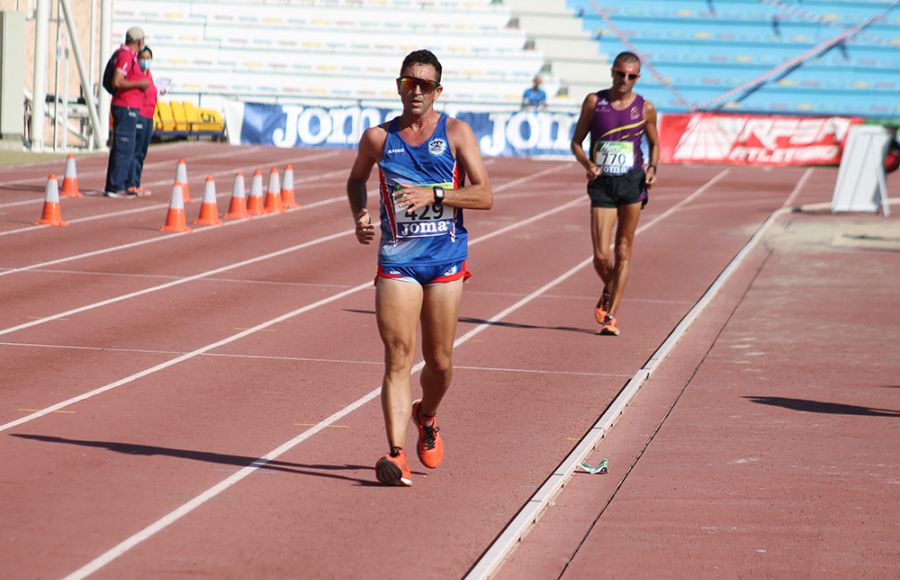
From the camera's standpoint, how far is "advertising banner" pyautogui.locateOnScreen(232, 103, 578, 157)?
39.6 m

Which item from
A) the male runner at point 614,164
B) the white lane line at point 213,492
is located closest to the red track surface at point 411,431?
the white lane line at point 213,492

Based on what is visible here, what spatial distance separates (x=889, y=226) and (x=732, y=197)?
18.0 feet

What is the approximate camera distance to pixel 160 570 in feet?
19.6

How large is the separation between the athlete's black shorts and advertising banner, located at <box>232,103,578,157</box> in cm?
2666

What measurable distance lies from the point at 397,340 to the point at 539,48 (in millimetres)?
42263

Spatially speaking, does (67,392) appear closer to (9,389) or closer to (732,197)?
(9,389)

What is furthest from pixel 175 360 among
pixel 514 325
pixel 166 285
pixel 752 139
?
pixel 752 139

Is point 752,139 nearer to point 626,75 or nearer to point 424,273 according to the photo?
point 626,75

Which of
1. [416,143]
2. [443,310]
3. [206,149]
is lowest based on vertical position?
[206,149]

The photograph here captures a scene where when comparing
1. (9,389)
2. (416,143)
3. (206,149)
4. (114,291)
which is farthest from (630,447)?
(206,149)

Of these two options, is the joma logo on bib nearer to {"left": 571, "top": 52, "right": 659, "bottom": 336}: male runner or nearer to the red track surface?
the red track surface

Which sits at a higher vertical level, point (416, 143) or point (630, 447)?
point (416, 143)

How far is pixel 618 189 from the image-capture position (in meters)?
12.8

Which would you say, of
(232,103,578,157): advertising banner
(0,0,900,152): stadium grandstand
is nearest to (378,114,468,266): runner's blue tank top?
(232,103,578,157): advertising banner
